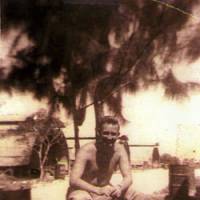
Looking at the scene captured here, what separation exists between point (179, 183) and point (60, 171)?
61cm

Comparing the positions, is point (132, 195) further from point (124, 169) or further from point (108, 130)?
point (108, 130)

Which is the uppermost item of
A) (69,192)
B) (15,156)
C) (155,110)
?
(155,110)

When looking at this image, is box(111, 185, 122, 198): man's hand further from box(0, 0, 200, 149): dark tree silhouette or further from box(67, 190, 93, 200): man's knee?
box(0, 0, 200, 149): dark tree silhouette

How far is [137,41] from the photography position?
7.31ft

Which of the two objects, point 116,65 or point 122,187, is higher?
point 116,65

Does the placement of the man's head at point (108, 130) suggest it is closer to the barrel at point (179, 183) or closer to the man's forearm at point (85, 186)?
the man's forearm at point (85, 186)

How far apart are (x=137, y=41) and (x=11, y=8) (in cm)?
64

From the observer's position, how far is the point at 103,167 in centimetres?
226

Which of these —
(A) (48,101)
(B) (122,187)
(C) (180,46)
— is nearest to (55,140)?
(A) (48,101)

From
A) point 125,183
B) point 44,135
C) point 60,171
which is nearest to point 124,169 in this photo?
point 125,183

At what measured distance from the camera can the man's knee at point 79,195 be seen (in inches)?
86.3

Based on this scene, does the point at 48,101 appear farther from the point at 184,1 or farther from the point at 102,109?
the point at 184,1

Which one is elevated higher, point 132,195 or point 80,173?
point 80,173

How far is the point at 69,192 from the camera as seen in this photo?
223 cm
